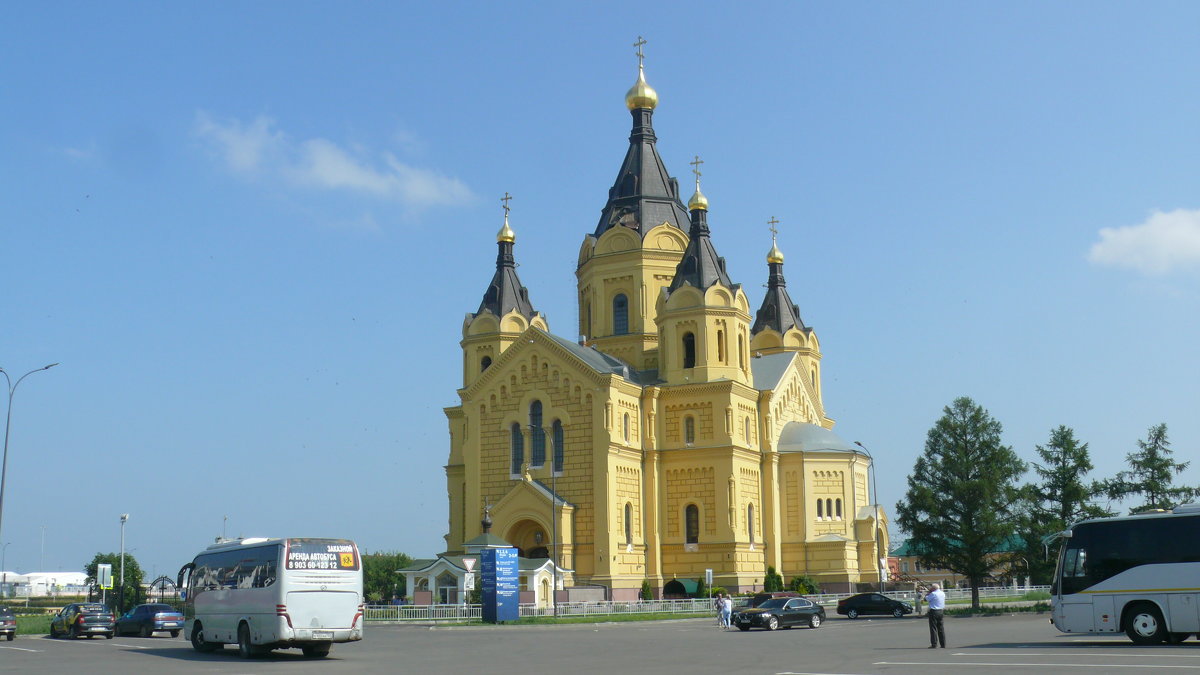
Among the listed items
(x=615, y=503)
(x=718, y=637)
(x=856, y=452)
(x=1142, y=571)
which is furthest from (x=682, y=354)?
(x=1142, y=571)

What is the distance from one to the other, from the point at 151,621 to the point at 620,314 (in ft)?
116

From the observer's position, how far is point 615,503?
187 feet

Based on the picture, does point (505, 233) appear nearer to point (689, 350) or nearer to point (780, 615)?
point (689, 350)

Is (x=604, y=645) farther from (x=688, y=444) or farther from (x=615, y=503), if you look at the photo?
(x=688, y=444)

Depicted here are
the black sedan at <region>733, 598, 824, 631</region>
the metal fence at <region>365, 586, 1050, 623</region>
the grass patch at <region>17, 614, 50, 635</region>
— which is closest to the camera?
the black sedan at <region>733, 598, 824, 631</region>

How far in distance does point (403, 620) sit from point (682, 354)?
72.0 ft

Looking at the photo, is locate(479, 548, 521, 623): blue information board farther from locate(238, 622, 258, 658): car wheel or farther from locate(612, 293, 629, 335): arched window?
locate(612, 293, 629, 335): arched window

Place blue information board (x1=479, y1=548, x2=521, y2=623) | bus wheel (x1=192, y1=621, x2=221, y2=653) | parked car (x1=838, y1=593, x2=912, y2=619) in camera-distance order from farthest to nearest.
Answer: parked car (x1=838, y1=593, x2=912, y2=619), blue information board (x1=479, y1=548, x2=521, y2=623), bus wheel (x1=192, y1=621, x2=221, y2=653)

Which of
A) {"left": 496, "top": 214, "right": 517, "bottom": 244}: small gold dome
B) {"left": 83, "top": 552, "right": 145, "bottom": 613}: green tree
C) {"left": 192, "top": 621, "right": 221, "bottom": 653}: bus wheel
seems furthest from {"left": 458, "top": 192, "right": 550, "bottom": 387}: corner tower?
{"left": 192, "top": 621, "right": 221, "bottom": 653}: bus wheel

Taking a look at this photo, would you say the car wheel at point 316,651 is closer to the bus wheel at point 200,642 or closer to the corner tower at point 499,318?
the bus wheel at point 200,642

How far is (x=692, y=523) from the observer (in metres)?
60.6

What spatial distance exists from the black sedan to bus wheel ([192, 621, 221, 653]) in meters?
16.9

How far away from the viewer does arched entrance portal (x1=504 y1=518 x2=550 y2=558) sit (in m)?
57.3

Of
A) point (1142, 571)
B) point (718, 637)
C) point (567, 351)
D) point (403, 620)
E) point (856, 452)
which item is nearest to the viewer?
point (1142, 571)
